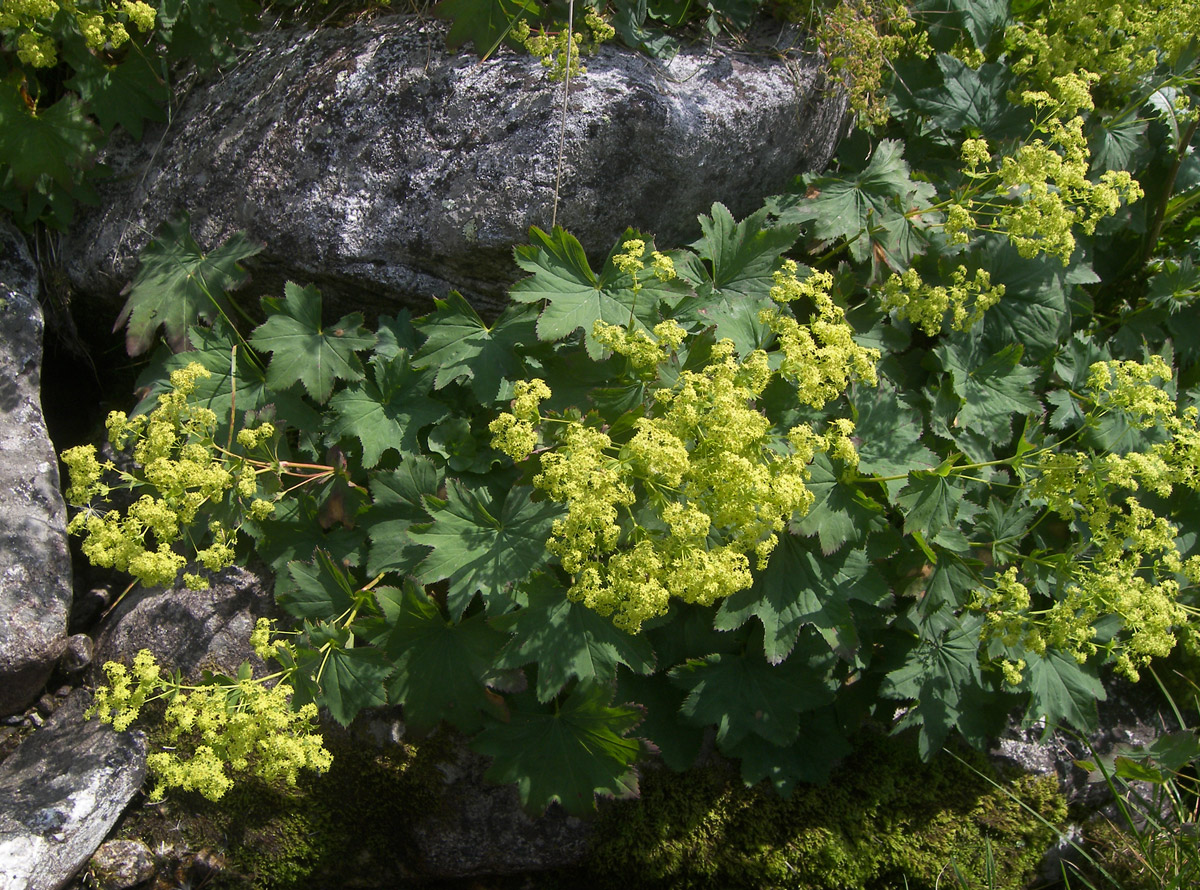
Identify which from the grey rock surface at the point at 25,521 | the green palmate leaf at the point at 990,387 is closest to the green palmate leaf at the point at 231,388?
the grey rock surface at the point at 25,521

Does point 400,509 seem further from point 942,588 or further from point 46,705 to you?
point 942,588

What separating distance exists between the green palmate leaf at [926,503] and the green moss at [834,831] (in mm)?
1111

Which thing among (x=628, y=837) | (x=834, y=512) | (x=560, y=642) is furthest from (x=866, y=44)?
(x=628, y=837)

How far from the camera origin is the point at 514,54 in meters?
3.17

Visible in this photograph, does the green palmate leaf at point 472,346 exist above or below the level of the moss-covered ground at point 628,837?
above

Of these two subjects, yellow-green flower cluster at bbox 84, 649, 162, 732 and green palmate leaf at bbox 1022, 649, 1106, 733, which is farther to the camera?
green palmate leaf at bbox 1022, 649, 1106, 733

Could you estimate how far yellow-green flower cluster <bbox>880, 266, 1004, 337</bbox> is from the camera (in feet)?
9.20

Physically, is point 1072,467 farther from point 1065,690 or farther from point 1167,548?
point 1065,690

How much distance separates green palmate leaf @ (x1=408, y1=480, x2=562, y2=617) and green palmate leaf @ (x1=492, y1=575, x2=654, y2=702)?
0.08 metres

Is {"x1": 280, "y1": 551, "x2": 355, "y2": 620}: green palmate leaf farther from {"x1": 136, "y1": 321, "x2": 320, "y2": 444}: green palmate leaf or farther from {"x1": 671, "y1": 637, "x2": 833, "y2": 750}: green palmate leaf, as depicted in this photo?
{"x1": 671, "y1": 637, "x2": 833, "y2": 750}: green palmate leaf

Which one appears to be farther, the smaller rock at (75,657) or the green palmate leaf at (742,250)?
the smaller rock at (75,657)

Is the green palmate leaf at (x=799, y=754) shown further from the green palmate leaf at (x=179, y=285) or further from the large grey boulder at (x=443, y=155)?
the green palmate leaf at (x=179, y=285)

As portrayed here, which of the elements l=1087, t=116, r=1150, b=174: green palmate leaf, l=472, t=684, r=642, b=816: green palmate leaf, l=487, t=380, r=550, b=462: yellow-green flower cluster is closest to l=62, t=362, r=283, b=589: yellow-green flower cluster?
l=487, t=380, r=550, b=462: yellow-green flower cluster

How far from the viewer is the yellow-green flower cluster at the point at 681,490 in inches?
79.6
